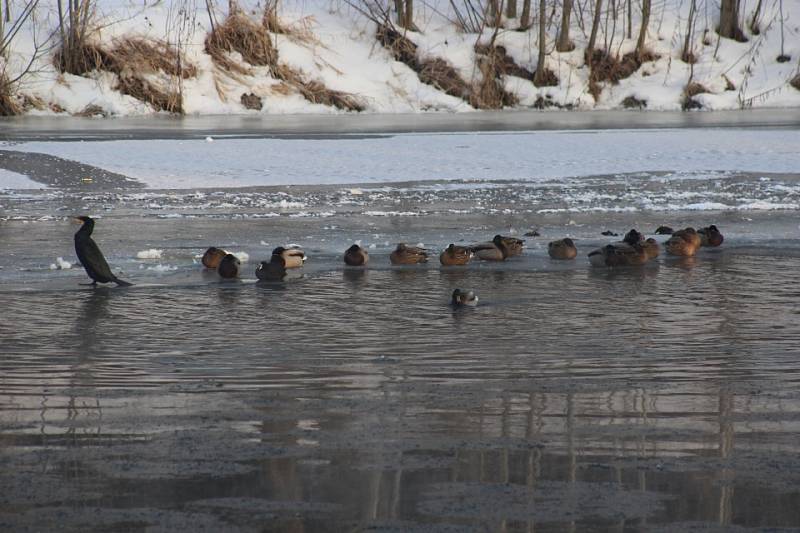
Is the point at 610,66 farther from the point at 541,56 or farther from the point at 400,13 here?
the point at 400,13

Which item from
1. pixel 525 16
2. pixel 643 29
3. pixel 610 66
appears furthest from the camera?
pixel 525 16

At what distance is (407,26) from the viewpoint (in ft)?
135

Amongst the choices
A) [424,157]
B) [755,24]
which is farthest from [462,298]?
[755,24]

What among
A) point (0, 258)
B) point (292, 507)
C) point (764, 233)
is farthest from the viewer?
point (764, 233)

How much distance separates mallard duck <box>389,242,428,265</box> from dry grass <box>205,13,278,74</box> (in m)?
28.7

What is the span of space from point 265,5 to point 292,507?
3639 cm

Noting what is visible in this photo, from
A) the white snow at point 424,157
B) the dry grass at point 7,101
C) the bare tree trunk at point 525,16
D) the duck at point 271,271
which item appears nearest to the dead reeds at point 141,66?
the dry grass at point 7,101

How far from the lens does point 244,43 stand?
124 feet

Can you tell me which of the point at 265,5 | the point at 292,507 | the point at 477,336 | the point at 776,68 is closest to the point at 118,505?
the point at 292,507

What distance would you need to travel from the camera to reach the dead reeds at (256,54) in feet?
120

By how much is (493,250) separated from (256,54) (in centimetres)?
2919

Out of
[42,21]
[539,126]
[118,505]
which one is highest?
[42,21]

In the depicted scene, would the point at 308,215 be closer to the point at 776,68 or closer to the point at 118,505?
the point at 118,505

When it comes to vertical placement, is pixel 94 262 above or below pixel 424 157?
below
